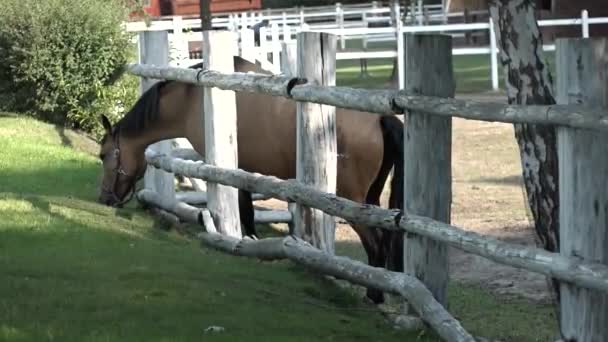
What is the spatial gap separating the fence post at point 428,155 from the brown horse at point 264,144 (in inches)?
45.0

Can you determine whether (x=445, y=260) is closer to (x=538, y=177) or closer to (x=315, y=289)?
(x=538, y=177)

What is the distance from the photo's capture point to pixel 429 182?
6699 millimetres

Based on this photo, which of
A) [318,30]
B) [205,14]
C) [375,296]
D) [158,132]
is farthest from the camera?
[205,14]

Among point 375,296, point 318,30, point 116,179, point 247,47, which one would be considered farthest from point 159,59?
point 318,30

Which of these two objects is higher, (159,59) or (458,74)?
(159,59)

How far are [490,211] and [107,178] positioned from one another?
414 cm

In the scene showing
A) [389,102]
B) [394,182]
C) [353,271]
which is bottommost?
[353,271]

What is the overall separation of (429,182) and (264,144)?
10.6 ft

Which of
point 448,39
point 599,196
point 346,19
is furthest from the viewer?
point 346,19

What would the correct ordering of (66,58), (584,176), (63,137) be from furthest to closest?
(66,58), (63,137), (584,176)

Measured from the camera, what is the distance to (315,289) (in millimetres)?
7875

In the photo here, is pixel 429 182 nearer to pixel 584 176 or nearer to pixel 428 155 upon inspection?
pixel 428 155

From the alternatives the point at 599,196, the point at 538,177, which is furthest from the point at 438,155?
the point at 599,196

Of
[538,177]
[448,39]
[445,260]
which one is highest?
[448,39]
